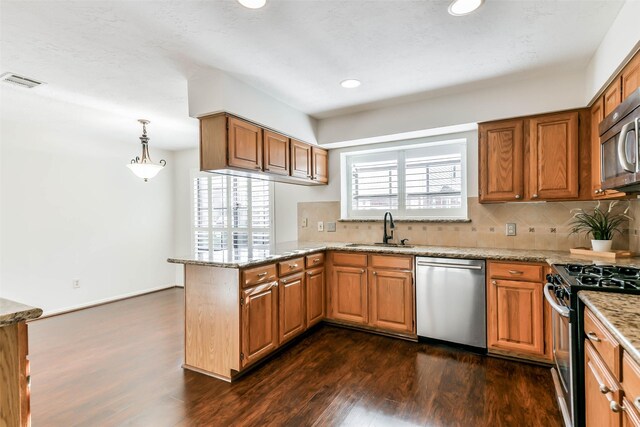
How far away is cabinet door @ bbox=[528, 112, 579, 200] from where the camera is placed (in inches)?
106

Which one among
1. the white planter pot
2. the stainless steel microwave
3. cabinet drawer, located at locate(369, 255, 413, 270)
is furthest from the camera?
cabinet drawer, located at locate(369, 255, 413, 270)

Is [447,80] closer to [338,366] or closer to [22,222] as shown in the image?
[338,366]

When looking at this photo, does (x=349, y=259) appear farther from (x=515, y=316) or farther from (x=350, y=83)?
(x=350, y=83)

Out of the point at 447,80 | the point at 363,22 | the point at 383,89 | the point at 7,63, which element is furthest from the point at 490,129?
the point at 7,63

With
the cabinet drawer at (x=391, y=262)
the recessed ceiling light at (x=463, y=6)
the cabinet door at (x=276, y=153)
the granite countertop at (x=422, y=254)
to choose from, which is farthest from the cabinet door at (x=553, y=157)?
the cabinet door at (x=276, y=153)

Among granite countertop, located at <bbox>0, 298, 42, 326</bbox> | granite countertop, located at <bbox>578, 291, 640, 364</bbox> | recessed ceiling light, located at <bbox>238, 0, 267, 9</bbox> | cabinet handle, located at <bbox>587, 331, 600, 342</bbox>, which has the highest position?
recessed ceiling light, located at <bbox>238, 0, 267, 9</bbox>

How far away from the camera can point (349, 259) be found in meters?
3.41

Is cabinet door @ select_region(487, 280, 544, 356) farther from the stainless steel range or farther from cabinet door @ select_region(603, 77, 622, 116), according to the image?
cabinet door @ select_region(603, 77, 622, 116)

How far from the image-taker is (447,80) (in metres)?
2.83

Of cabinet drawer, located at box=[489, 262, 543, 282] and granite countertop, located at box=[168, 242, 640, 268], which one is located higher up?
granite countertop, located at box=[168, 242, 640, 268]

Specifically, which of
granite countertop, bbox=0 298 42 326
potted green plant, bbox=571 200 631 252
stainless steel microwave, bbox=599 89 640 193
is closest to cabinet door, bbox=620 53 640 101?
stainless steel microwave, bbox=599 89 640 193

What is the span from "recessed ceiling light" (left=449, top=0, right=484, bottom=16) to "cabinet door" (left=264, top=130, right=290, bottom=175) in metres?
1.85

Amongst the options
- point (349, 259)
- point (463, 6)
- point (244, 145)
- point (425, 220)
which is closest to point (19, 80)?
point (244, 145)

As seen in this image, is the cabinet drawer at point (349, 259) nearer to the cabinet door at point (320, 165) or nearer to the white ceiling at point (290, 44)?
the cabinet door at point (320, 165)
